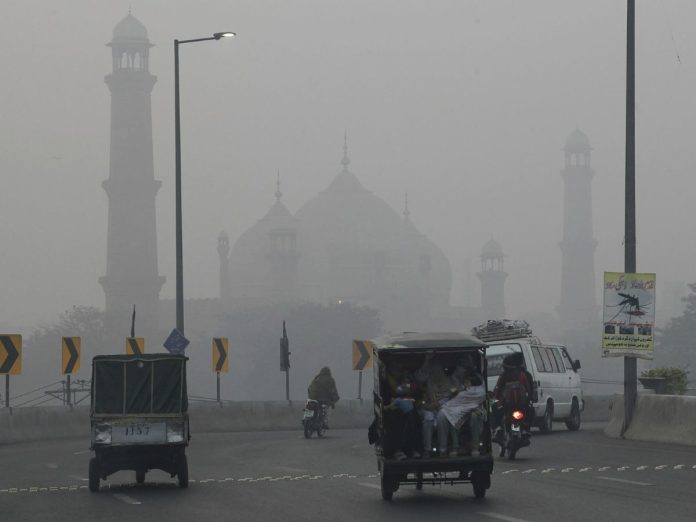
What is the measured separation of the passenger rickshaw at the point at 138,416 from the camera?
56.9ft

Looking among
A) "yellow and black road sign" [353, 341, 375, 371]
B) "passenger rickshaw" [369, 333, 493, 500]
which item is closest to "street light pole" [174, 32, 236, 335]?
"yellow and black road sign" [353, 341, 375, 371]

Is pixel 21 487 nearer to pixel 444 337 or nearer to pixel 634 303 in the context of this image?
pixel 444 337

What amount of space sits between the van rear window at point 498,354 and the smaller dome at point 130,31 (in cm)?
14077

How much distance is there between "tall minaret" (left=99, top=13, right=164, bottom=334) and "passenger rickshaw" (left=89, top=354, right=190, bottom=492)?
139 meters

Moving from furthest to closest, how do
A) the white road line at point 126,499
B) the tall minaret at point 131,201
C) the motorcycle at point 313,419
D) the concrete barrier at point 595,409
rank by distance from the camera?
1. the tall minaret at point 131,201
2. the concrete barrier at point 595,409
3. the motorcycle at point 313,419
4. the white road line at point 126,499

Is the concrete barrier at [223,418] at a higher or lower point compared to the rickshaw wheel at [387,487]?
lower

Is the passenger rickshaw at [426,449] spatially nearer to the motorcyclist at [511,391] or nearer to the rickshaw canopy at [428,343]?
the rickshaw canopy at [428,343]

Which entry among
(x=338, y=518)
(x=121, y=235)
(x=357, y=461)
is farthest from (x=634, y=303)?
(x=121, y=235)

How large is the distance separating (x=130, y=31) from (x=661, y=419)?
148573 mm

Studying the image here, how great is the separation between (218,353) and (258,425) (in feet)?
7.03

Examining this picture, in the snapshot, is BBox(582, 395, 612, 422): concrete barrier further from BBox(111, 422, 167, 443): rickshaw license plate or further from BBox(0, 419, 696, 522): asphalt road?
BBox(111, 422, 167, 443): rickshaw license plate

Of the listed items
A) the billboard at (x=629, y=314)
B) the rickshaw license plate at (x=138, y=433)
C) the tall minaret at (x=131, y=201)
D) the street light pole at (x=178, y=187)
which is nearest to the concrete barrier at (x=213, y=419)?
the street light pole at (x=178, y=187)

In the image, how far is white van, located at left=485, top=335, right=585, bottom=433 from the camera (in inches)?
1092

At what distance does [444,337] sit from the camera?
15508 mm
